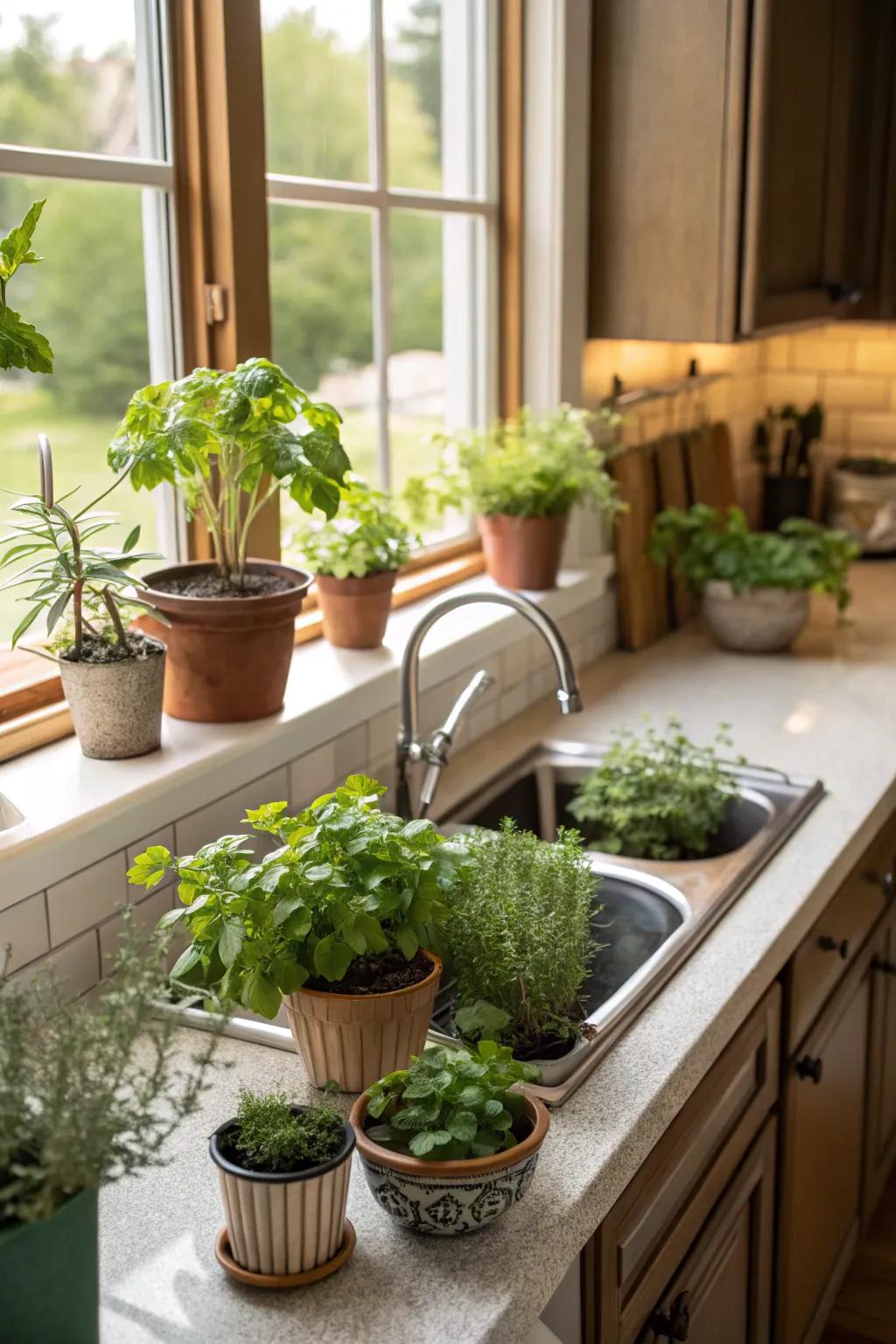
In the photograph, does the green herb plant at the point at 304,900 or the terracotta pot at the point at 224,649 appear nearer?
the green herb plant at the point at 304,900

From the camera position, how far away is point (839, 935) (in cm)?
211

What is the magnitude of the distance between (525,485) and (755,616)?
0.70 meters

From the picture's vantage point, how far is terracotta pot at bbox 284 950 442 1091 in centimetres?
135

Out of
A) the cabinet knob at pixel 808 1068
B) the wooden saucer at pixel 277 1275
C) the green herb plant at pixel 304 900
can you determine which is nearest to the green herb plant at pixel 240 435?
the green herb plant at pixel 304 900

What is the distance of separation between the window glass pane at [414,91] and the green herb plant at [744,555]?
0.83m

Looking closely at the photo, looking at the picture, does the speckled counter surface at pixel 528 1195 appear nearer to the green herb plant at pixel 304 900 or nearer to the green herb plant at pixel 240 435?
the green herb plant at pixel 304 900

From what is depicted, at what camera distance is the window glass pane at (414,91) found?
2311mm

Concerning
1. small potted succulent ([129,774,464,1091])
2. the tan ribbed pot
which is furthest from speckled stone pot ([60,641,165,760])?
the tan ribbed pot

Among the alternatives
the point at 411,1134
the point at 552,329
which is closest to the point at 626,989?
the point at 411,1134

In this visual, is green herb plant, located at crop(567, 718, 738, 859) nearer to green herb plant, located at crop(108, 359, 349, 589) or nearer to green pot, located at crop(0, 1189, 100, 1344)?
green herb plant, located at crop(108, 359, 349, 589)

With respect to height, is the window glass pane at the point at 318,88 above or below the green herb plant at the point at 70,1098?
above

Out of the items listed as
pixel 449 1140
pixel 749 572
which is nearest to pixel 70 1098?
pixel 449 1140

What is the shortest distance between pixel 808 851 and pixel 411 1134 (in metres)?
0.95

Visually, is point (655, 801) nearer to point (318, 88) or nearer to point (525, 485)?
point (525, 485)
